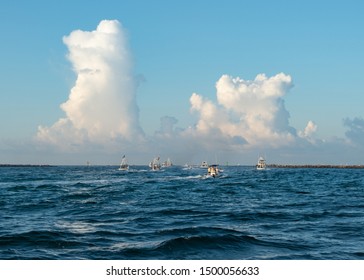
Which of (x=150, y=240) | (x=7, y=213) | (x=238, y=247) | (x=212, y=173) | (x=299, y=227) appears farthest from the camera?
(x=212, y=173)

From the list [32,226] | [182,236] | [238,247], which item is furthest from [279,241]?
[32,226]

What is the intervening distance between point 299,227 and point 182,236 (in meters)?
8.93

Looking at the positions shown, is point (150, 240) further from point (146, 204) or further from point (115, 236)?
→ point (146, 204)

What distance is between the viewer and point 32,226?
28.4 meters

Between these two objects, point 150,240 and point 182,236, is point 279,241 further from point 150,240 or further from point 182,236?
point 150,240

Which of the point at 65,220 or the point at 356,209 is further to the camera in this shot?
the point at 356,209

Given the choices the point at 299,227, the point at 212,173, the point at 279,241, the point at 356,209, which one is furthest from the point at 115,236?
the point at 212,173

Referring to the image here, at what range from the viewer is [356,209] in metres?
37.4

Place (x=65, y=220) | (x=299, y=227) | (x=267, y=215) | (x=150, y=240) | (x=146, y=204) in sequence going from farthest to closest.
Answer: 1. (x=146, y=204)
2. (x=267, y=215)
3. (x=65, y=220)
4. (x=299, y=227)
5. (x=150, y=240)
